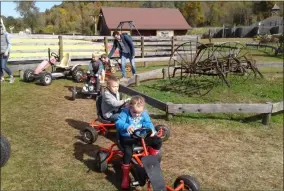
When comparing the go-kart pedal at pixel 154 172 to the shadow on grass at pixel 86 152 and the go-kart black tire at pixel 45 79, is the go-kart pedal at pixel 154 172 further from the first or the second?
the go-kart black tire at pixel 45 79

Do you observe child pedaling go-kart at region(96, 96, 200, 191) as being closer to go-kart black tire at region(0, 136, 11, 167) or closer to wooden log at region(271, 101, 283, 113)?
go-kart black tire at region(0, 136, 11, 167)

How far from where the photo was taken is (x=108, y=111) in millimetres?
5285

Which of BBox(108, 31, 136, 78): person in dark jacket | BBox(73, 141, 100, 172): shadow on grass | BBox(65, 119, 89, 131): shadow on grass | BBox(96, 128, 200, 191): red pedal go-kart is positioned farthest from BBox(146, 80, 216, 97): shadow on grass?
BBox(96, 128, 200, 191): red pedal go-kart

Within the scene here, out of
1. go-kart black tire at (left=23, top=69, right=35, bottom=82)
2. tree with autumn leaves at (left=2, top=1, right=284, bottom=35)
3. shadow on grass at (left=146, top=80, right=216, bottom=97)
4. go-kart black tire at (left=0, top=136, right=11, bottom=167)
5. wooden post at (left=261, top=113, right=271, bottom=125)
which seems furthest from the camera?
tree with autumn leaves at (left=2, top=1, right=284, bottom=35)

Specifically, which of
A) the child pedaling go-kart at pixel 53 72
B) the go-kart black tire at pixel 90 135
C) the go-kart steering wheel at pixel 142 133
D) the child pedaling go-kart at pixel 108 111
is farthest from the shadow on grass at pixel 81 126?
the child pedaling go-kart at pixel 53 72

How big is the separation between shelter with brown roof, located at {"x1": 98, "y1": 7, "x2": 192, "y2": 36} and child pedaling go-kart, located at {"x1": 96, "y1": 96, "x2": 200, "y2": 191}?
4068 centimetres

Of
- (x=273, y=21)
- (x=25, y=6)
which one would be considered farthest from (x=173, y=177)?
(x=273, y=21)

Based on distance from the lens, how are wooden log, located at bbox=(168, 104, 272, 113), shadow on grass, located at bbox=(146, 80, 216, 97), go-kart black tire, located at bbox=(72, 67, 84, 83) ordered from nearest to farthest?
wooden log, located at bbox=(168, 104, 272, 113) → shadow on grass, located at bbox=(146, 80, 216, 97) → go-kart black tire, located at bbox=(72, 67, 84, 83)

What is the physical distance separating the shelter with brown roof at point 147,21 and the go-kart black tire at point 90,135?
39244 mm

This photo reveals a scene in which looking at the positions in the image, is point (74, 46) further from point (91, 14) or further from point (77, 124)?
point (91, 14)

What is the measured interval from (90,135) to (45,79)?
4.88m

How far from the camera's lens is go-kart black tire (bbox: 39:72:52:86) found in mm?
9656

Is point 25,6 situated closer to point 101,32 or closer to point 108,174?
point 101,32

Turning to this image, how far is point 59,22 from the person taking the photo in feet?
176
